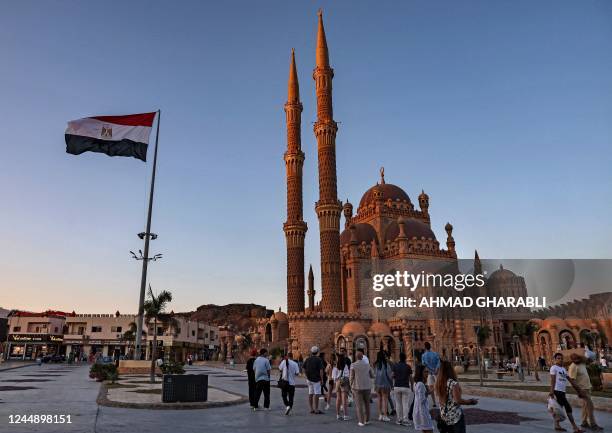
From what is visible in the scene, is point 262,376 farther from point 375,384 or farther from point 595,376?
point 595,376

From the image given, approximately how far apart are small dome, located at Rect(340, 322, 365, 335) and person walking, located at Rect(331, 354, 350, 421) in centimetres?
4171

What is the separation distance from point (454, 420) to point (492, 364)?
201ft

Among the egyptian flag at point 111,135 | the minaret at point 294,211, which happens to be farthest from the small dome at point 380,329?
the egyptian flag at point 111,135

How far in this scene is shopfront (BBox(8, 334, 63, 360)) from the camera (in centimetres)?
7656

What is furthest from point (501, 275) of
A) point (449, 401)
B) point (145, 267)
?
point (449, 401)

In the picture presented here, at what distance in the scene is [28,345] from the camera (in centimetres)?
7725

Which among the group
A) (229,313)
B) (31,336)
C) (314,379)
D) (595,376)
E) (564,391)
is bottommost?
(595,376)

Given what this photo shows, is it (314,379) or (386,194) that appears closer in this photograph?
(314,379)

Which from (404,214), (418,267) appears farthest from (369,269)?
(404,214)

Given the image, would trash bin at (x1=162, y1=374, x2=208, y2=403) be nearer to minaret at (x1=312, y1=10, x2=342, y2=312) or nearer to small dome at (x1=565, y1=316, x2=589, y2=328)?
minaret at (x1=312, y1=10, x2=342, y2=312)

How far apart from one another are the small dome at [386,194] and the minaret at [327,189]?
2537cm

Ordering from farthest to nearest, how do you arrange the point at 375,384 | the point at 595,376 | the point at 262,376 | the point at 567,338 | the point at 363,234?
1. the point at 363,234
2. the point at 567,338
3. the point at 595,376
4. the point at 262,376
5. the point at 375,384

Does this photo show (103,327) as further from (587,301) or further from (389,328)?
(587,301)

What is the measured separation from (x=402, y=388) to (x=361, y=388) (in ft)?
3.23
